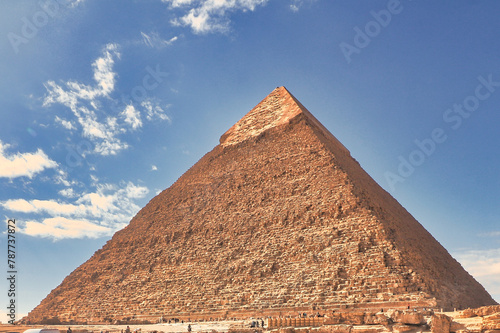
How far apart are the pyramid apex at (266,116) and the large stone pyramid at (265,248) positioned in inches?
4.2

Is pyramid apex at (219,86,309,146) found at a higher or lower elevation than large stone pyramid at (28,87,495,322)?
higher

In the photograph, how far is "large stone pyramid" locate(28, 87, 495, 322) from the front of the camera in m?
14.2

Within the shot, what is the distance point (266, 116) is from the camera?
2714 cm

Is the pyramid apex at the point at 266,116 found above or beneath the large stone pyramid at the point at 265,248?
above

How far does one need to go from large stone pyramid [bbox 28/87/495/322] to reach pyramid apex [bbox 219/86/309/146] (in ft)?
0.35

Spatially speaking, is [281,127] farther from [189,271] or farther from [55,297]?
[55,297]

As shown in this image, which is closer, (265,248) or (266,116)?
(265,248)

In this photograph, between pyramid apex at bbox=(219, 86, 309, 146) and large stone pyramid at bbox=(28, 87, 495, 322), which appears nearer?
large stone pyramid at bbox=(28, 87, 495, 322)

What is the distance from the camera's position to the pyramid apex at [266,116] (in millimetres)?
25812

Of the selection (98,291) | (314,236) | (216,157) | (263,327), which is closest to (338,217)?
(314,236)

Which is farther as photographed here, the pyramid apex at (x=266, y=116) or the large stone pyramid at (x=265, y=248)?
the pyramid apex at (x=266, y=116)

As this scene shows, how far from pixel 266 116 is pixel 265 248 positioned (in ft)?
39.3

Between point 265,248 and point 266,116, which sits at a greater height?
point 266,116

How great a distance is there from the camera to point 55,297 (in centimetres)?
2698
